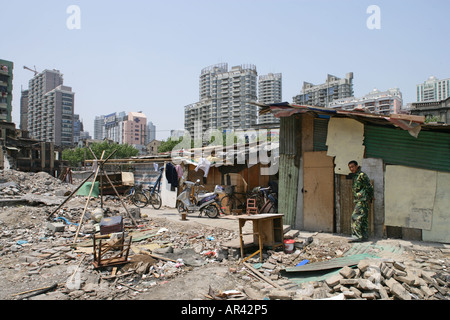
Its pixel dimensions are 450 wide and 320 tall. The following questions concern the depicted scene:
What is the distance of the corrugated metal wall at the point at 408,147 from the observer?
255 inches

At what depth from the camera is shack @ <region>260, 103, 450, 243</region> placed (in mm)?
6430

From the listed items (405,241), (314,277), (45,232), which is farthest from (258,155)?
(45,232)

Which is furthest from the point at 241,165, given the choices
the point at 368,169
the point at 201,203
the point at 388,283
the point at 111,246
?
the point at 388,283

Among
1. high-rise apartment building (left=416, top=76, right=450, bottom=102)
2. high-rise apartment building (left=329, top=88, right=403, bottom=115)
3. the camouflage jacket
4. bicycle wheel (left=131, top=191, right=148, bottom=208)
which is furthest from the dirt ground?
high-rise apartment building (left=416, top=76, right=450, bottom=102)

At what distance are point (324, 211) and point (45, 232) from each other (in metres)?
7.88

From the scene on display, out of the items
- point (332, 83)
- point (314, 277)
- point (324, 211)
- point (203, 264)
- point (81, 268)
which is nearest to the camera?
point (314, 277)

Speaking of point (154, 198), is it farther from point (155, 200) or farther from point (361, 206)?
point (361, 206)

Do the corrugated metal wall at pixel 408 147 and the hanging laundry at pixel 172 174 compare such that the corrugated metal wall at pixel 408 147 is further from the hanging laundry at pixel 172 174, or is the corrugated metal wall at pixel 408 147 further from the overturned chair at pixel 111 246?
the hanging laundry at pixel 172 174

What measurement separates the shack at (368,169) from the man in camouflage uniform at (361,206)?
518 mm

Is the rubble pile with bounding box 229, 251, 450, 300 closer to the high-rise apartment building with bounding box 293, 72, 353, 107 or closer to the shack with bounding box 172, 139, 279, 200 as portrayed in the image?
the shack with bounding box 172, 139, 279, 200

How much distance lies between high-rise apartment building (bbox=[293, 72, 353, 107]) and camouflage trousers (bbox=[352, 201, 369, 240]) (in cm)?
8947

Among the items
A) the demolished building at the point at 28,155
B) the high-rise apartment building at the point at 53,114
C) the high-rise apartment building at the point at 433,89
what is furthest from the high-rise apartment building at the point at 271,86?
the demolished building at the point at 28,155
